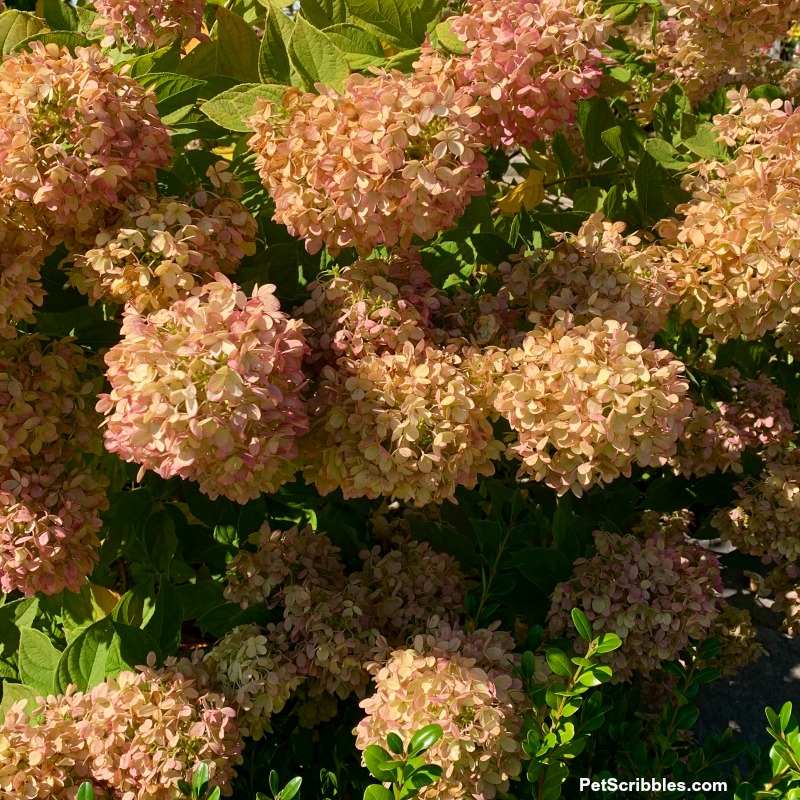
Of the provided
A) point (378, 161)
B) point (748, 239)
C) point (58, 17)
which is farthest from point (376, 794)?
point (58, 17)

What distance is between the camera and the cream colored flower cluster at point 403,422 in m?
1.12

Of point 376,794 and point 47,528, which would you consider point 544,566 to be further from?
point 47,528

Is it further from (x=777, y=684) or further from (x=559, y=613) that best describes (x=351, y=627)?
(x=777, y=684)

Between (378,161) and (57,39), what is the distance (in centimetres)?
74

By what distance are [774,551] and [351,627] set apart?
87cm

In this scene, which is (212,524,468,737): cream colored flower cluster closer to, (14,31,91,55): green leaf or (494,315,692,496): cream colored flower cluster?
(494,315,692,496): cream colored flower cluster

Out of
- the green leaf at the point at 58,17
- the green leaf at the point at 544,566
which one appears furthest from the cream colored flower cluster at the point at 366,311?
the green leaf at the point at 58,17

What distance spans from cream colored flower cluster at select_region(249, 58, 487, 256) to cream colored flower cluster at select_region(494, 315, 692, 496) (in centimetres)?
23

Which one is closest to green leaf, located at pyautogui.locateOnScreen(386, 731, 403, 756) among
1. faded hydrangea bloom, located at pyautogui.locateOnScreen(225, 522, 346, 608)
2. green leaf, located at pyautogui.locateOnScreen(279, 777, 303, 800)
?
green leaf, located at pyautogui.locateOnScreen(279, 777, 303, 800)

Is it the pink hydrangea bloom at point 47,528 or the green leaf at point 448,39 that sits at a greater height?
the green leaf at point 448,39

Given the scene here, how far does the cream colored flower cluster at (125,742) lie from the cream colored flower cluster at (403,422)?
1.22 ft

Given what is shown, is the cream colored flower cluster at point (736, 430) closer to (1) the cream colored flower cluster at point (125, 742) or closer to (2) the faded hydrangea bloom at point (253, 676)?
(2) the faded hydrangea bloom at point (253, 676)

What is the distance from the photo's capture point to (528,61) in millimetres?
1214

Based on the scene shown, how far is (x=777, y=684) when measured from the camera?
7.07 ft
